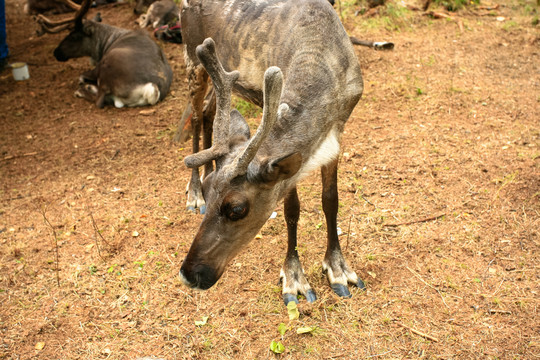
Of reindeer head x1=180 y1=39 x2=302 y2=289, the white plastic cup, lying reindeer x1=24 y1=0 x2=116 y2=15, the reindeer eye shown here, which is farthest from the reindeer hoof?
lying reindeer x1=24 y1=0 x2=116 y2=15

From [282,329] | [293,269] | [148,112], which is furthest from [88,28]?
[282,329]

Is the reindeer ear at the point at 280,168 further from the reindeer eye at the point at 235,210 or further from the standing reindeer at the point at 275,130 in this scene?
the reindeer eye at the point at 235,210

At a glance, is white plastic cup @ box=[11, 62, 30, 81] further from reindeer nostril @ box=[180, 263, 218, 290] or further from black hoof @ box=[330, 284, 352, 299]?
black hoof @ box=[330, 284, 352, 299]

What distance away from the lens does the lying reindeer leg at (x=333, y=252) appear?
3593 mm

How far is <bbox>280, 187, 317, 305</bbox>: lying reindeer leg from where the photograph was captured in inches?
140

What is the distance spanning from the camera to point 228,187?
9.04 feet

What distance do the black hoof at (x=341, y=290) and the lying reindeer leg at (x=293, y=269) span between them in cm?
16

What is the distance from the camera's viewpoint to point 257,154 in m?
2.78

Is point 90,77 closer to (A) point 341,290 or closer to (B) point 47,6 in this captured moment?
(B) point 47,6

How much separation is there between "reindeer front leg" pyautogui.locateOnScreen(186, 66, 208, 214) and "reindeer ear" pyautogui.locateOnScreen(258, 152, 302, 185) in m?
2.09

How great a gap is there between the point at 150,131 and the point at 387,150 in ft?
10.1

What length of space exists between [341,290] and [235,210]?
128 centimetres

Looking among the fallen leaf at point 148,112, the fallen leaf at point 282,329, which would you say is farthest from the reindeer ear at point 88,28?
the fallen leaf at point 282,329

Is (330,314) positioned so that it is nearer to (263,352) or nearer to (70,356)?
(263,352)
